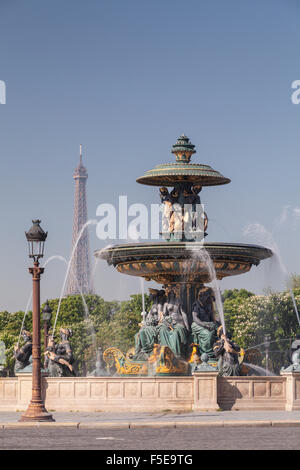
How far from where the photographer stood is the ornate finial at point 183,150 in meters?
35.8

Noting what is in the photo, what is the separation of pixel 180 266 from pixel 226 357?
3276mm

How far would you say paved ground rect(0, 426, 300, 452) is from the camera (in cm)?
1973

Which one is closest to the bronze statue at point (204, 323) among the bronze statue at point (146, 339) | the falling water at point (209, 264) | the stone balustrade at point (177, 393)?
the falling water at point (209, 264)

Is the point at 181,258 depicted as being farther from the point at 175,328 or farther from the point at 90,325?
the point at 90,325

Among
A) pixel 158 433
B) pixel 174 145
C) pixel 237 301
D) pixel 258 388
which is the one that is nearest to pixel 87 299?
pixel 237 301

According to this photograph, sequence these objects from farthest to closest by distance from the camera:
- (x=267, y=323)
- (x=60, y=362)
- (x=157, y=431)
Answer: (x=267, y=323) → (x=60, y=362) → (x=157, y=431)

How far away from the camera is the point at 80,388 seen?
1186 inches

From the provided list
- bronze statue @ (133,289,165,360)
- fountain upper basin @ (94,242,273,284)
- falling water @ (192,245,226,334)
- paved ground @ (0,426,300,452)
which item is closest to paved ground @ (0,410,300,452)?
paved ground @ (0,426,300,452)

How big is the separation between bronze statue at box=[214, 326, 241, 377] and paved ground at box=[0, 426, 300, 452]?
24.0 feet

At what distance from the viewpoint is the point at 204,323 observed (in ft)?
109

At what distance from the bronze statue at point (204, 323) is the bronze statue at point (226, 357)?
0.76 m

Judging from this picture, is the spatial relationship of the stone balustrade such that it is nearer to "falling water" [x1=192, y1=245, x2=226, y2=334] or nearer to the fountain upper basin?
"falling water" [x1=192, y1=245, x2=226, y2=334]

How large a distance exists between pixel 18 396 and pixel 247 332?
4540 centimetres

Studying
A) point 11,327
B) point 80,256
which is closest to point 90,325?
point 11,327
